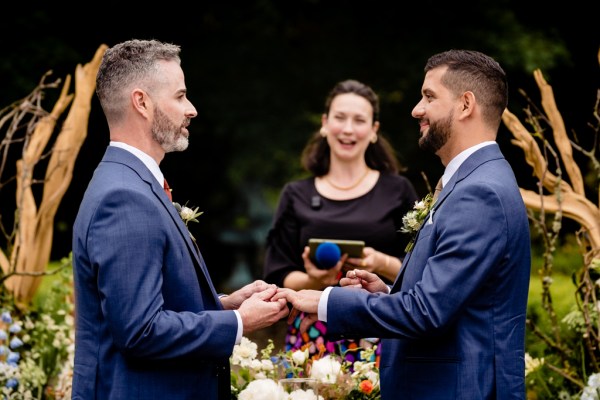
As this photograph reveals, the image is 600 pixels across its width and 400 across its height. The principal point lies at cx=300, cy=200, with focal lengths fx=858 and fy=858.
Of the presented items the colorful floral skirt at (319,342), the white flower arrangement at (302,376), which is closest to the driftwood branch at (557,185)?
the colorful floral skirt at (319,342)

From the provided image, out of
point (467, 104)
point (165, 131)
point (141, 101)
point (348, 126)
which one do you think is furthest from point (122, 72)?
point (348, 126)

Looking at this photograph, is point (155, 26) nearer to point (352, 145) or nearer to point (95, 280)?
point (352, 145)

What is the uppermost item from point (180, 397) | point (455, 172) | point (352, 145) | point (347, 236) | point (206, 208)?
point (206, 208)

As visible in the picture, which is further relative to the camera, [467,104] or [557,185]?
[557,185]

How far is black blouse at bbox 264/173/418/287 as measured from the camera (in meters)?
5.14

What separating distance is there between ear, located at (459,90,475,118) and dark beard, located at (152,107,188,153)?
1.04m

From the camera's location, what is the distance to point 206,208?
13984 millimetres

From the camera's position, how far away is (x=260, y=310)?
315 cm

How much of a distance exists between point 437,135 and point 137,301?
127 centimetres

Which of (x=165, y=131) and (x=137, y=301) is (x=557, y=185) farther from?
(x=137, y=301)

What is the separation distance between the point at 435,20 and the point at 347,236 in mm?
7702

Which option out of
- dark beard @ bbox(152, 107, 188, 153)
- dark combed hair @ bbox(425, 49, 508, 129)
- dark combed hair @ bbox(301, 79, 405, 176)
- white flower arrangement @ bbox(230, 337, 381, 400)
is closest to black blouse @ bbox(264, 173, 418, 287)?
dark combed hair @ bbox(301, 79, 405, 176)

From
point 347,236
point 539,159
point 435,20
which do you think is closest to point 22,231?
point 347,236

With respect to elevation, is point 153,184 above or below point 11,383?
above
